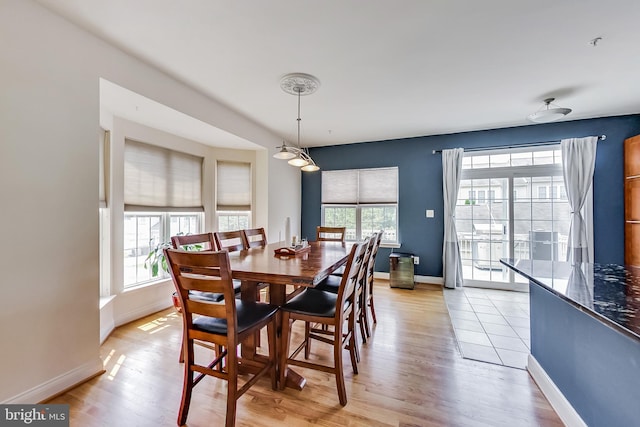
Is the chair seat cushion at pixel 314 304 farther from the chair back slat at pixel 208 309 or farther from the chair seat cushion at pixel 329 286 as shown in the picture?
the chair back slat at pixel 208 309

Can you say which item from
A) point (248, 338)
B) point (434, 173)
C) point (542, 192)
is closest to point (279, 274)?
point (248, 338)

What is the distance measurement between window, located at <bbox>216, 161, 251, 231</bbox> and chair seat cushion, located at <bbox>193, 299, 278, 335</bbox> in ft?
8.43

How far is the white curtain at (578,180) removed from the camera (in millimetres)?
3625

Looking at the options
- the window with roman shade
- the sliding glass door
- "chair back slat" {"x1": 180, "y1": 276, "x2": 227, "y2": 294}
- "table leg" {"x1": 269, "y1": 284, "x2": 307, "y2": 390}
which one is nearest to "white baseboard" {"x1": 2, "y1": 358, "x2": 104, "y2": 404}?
"chair back slat" {"x1": 180, "y1": 276, "x2": 227, "y2": 294}

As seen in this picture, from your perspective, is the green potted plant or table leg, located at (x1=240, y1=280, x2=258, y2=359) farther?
the green potted plant

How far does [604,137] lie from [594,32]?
2.50 m

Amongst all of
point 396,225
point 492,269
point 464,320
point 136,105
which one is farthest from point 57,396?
point 492,269

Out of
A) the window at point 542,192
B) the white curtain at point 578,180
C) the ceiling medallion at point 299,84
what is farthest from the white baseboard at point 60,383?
the window at point 542,192

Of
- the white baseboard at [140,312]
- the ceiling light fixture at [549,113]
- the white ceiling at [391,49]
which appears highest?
the white ceiling at [391,49]

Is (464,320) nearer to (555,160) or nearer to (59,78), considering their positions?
(555,160)

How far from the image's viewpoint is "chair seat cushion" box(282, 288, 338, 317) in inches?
69.9

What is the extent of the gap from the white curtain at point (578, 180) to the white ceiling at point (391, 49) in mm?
464

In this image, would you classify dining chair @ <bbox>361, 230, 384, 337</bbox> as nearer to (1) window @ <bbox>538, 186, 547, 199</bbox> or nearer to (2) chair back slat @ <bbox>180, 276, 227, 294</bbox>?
(2) chair back slat @ <bbox>180, 276, 227, 294</bbox>

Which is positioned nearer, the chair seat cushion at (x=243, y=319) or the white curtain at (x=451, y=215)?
the chair seat cushion at (x=243, y=319)
